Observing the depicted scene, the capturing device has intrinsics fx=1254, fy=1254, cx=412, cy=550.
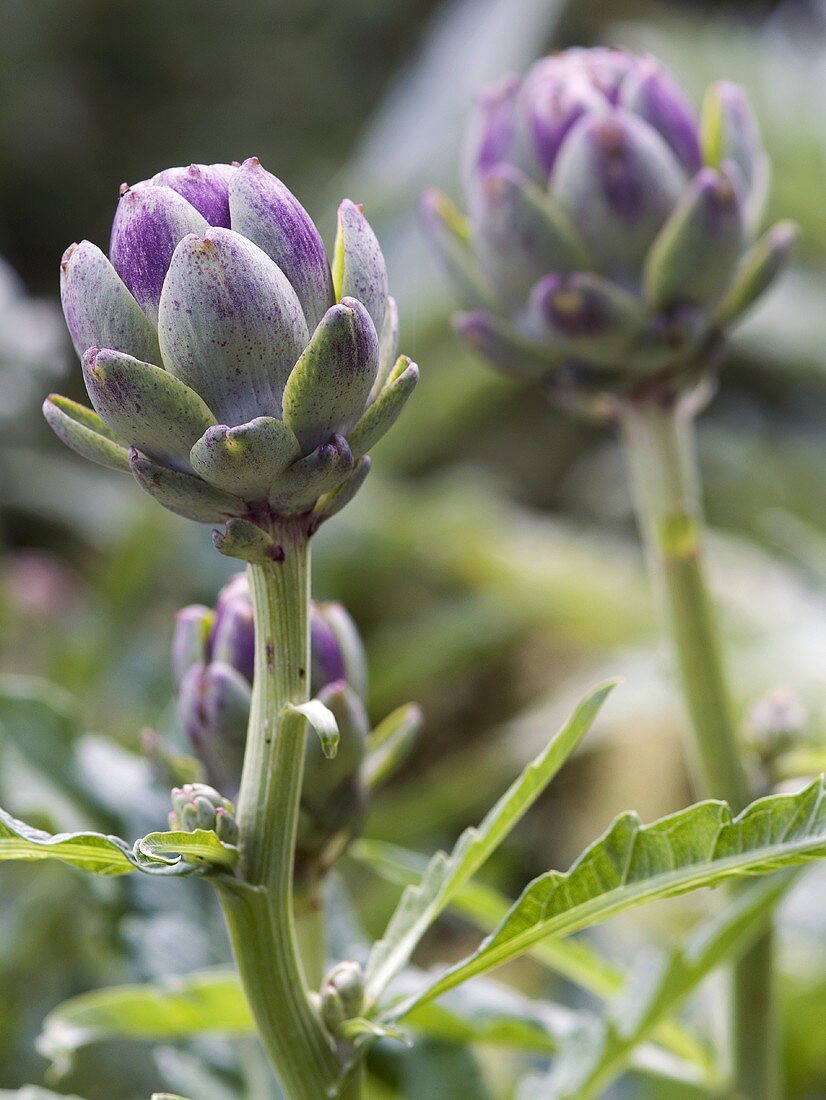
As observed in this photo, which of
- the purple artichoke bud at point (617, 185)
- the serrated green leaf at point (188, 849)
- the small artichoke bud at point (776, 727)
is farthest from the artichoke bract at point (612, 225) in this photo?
the serrated green leaf at point (188, 849)

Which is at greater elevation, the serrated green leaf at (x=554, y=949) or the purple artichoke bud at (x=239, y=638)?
the purple artichoke bud at (x=239, y=638)

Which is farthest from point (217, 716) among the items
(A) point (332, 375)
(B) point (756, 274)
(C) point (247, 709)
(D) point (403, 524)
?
(D) point (403, 524)

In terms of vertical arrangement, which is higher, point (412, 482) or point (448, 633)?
point (412, 482)

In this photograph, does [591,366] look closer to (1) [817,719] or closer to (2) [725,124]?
(2) [725,124]

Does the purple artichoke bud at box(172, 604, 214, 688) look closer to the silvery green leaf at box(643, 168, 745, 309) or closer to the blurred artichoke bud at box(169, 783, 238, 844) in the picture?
the blurred artichoke bud at box(169, 783, 238, 844)

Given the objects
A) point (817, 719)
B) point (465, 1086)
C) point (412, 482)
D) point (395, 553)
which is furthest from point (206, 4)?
point (465, 1086)

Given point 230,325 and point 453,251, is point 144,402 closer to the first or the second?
point 230,325

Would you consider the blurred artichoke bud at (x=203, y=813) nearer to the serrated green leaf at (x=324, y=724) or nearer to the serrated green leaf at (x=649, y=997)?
the serrated green leaf at (x=324, y=724)
